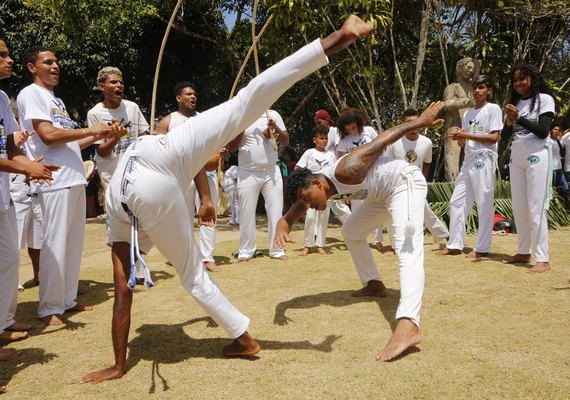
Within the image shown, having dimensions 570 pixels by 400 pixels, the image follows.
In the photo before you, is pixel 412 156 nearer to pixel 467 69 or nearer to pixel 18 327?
pixel 467 69

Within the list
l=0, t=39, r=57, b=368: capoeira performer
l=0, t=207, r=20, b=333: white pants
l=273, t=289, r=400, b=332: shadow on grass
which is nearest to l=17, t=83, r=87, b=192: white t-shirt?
l=0, t=39, r=57, b=368: capoeira performer

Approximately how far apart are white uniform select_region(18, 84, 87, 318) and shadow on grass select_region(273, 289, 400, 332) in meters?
1.92

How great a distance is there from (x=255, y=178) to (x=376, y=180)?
3.23 m

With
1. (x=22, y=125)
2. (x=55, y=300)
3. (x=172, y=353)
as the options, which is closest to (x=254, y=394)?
(x=172, y=353)

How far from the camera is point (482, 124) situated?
671 centimetres

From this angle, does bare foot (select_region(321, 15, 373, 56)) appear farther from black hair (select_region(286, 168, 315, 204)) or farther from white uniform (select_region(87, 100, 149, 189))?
white uniform (select_region(87, 100, 149, 189))

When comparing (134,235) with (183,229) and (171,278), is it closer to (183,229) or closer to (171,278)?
(183,229)

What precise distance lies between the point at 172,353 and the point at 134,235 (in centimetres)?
99

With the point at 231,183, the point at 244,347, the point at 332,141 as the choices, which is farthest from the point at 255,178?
the point at 231,183

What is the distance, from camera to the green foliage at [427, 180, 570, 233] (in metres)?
9.14

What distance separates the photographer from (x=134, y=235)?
325 centimetres

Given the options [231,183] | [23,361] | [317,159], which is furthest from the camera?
[231,183]

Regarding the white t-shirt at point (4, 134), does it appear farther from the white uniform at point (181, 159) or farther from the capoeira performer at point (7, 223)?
the white uniform at point (181, 159)

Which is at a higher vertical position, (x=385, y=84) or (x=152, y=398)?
(x=385, y=84)
